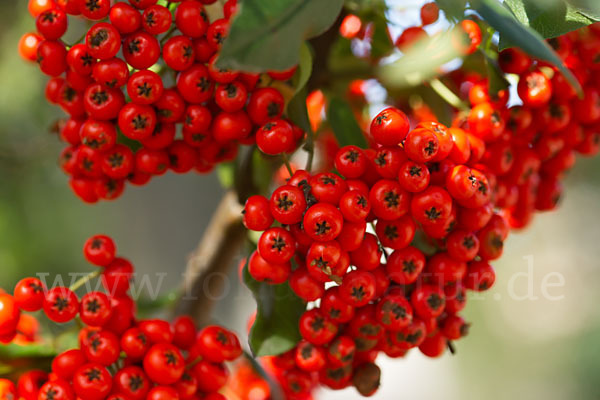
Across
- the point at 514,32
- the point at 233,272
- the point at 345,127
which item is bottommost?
the point at 233,272

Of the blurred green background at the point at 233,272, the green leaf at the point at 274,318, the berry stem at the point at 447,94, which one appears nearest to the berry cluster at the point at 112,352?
the green leaf at the point at 274,318

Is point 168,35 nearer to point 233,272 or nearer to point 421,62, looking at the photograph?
point 421,62

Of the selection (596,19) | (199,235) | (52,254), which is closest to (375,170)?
(596,19)

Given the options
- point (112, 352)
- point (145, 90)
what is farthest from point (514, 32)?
A: point (112, 352)

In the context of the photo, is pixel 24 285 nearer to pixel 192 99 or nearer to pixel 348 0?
pixel 192 99

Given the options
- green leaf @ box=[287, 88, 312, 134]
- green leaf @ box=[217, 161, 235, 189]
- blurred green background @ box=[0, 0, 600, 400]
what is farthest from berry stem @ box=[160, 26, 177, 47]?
blurred green background @ box=[0, 0, 600, 400]

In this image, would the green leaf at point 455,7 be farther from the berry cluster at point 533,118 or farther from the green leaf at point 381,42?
the green leaf at point 381,42

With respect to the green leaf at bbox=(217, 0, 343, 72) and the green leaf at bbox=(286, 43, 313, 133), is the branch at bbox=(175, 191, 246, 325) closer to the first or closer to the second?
the green leaf at bbox=(286, 43, 313, 133)
